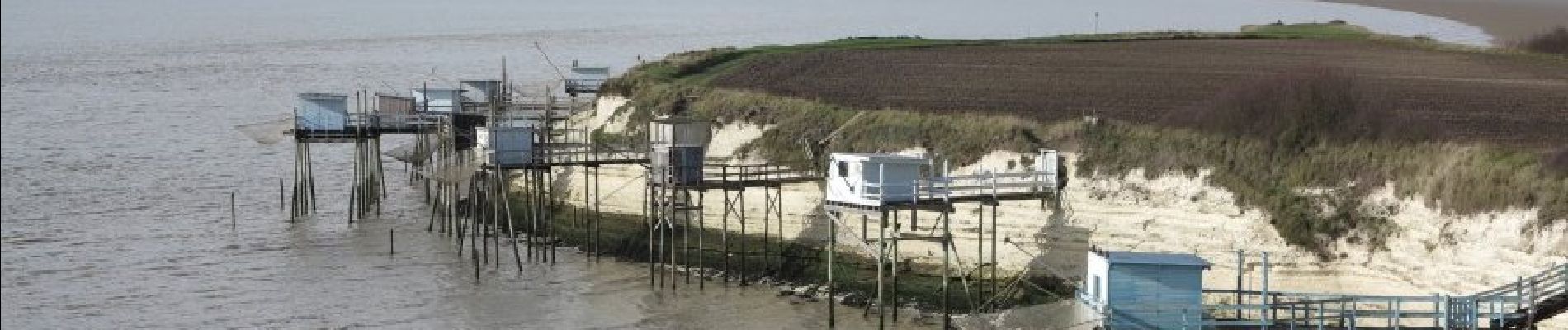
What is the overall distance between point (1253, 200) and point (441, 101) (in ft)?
110

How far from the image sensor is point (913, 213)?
50094 mm

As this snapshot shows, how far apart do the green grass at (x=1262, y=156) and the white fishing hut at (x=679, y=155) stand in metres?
4.62

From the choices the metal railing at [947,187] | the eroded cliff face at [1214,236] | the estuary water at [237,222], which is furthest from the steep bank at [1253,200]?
the estuary water at [237,222]

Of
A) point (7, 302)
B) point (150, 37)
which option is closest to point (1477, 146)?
point (7, 302)

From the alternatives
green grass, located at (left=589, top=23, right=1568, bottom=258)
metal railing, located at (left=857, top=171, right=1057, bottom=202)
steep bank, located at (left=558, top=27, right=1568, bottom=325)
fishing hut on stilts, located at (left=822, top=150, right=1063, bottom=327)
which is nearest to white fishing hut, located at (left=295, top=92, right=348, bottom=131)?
green grass, located at (left=589, top=23, right=1568, bottom=258)

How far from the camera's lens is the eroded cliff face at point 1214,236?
140 ft

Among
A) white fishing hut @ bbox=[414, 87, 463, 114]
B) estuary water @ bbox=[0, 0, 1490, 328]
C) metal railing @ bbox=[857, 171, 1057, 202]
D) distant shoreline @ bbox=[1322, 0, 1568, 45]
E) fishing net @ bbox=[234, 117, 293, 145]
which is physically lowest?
estuary water @ bbox=[0, 0, 1490, 328]

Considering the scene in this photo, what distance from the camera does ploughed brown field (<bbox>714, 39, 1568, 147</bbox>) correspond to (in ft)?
192

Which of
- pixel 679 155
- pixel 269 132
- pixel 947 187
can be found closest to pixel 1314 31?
pixel 269 132

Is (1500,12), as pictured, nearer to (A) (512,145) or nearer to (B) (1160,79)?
(B) (1160,79)

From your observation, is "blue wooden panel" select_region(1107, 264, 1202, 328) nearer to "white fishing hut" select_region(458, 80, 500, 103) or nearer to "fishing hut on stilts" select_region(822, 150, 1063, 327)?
"fishing hut on stilts" select_region(822, 150, 1063, 327)

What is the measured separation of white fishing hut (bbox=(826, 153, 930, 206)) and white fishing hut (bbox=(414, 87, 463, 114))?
28.9m

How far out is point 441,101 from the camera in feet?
242

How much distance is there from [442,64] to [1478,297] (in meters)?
103
